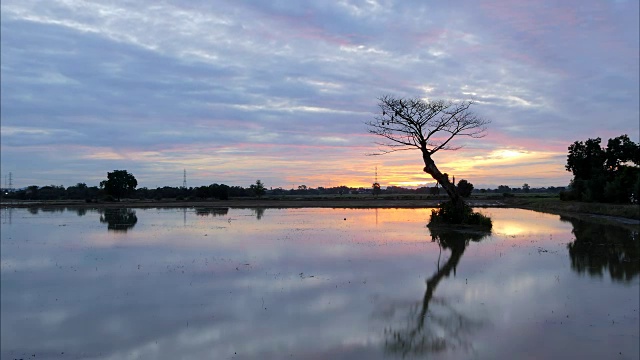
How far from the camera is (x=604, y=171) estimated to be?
176 ft

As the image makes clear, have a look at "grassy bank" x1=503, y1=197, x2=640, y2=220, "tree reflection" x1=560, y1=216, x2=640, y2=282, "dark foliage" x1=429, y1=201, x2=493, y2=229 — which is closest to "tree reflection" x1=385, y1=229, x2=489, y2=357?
"tree reflection" x1=560, y1=216, x2=640, y2=282

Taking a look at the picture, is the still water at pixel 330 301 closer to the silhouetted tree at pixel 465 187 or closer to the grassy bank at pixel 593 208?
the grassy bank at pixel 593 208

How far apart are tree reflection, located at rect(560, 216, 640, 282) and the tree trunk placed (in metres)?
6.96

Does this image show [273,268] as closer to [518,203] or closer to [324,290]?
[324,290]

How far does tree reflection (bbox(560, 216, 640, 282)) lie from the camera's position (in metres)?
13.8

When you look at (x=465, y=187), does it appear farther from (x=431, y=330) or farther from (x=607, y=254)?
(x=431, y=330)

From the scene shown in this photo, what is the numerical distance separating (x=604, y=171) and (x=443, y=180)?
33.8 m

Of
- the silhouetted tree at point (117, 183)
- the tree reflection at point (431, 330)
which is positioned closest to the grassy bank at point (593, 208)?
the tree reflection at point (431, 330)

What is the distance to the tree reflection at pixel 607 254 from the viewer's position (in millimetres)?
13766

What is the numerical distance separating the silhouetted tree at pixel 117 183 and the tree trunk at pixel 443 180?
7160 centimetres

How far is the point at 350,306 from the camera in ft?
32.7

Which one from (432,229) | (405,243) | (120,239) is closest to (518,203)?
(432,229)

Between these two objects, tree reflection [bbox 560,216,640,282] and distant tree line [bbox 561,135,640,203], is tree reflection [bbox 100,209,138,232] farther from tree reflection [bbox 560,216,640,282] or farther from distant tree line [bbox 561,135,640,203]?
distant tree line [bbox 561,135,640,203]

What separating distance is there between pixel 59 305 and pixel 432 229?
22.0m
